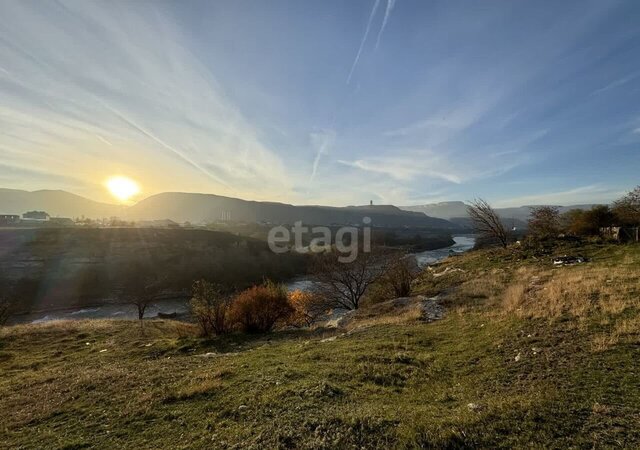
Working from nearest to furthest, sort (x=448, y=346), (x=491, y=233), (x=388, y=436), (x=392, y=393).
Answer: (x=388, y=436)
(x=392, y=393)
(x=448, y=346)
(x=491, y=233)

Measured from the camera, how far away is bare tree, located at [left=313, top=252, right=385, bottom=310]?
32.1m

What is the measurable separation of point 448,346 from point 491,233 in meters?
32.7

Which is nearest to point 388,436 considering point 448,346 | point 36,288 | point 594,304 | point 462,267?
point 448,346

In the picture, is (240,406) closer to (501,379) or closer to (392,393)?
(392,393)

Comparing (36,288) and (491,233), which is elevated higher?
(491,233)

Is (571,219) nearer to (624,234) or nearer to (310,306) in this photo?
(624,234)

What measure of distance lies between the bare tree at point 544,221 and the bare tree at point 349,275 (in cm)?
1992

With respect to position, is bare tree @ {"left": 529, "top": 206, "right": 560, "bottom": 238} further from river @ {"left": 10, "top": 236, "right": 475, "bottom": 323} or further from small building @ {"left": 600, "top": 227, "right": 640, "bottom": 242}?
river @ {"left": 10, "top": 236, "right": 475, "bottom": 323}

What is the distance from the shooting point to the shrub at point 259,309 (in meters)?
19.9

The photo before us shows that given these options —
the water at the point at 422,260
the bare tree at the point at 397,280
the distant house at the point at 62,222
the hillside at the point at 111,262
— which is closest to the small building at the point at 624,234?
the bare tree at the point at 397,280

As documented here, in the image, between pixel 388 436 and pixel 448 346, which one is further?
pixel 448 346

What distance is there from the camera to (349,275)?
32094mm

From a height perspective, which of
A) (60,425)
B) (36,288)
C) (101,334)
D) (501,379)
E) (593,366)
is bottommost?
(36,288)

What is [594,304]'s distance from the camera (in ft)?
34.6
